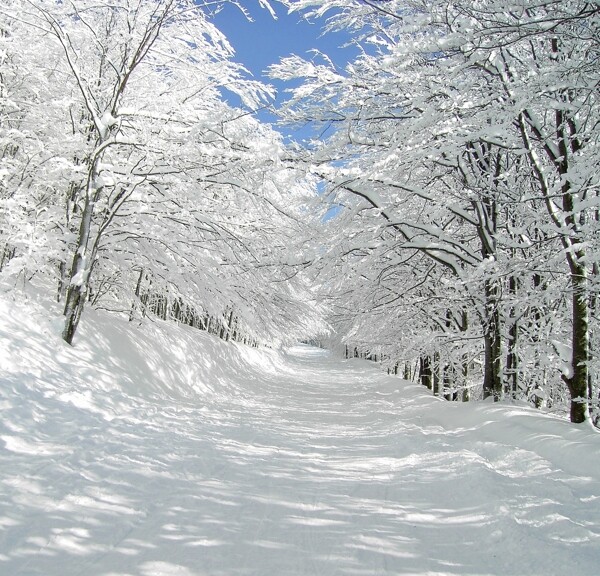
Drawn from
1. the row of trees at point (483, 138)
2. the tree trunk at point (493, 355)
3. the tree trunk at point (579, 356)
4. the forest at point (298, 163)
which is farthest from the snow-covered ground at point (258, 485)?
the row of trees at point (483, 138)

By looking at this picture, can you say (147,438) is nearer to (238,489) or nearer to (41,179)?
(238,489)

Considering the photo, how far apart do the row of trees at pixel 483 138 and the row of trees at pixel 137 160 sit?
4.26 feet

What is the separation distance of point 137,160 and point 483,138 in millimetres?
6540

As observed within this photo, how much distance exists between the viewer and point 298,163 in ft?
20.8

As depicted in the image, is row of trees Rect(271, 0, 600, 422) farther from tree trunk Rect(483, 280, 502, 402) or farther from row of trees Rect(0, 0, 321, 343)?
row of trees Rect(0, 0, 321, 343)

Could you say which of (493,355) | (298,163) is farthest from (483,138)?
(493,355)

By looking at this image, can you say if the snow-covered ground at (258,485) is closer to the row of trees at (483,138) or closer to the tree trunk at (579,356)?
the tree trunk at (579,356)

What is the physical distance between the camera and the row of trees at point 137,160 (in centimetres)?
684

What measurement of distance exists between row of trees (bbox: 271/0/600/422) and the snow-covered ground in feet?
6.57

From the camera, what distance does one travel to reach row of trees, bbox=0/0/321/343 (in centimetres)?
684

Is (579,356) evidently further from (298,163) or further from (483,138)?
(298,163)

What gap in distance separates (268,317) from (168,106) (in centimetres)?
677

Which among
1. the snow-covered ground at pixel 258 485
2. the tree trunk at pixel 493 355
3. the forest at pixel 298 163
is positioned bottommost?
the snow-covered ground at pixel 258 485

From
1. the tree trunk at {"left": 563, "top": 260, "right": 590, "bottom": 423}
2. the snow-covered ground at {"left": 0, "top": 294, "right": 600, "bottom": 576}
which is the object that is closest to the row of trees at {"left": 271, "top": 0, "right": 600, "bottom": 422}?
the tree trunk at {"left": 563, "top": 260, "right": 590, "bottom": 423}
